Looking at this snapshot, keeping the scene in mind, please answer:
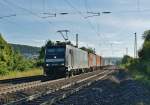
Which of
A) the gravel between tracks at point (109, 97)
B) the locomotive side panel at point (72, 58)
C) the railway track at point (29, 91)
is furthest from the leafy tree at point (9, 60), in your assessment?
the gravel between tracks at point (109, 97)

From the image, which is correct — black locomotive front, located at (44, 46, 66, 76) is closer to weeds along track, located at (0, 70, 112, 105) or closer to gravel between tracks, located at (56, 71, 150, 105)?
weeds along track, located at (0, 70, 112, 105)

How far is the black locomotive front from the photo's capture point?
41.8 meters

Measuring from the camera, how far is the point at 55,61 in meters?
42.3

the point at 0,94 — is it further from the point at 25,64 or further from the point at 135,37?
the point at 135,37

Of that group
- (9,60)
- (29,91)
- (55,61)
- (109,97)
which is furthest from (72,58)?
(109,97)

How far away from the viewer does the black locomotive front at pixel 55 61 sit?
137 ft

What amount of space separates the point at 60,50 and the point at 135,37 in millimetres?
61909

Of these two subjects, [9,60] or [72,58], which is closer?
[72,58]

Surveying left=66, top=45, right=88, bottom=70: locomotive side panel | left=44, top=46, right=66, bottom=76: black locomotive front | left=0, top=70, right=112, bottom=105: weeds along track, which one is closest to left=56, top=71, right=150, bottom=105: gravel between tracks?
left=0, top=70, right=112, bottom=105: weeds along track

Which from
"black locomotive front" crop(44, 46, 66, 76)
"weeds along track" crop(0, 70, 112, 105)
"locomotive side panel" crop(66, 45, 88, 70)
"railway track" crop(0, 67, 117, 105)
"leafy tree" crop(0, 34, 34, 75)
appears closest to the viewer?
"railway track" crop(0, 67, 117, 105)

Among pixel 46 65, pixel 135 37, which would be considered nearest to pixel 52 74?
pixel 46 65

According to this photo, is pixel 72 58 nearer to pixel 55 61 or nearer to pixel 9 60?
pixel 55 61

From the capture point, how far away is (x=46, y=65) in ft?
138

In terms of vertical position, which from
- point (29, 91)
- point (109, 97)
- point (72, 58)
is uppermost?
point (72, 58)
